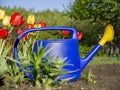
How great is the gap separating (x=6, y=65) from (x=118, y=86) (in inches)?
50.4

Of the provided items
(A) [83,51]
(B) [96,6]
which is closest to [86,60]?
(A) [83,51]

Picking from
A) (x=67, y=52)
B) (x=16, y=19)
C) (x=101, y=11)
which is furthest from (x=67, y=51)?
(x=101, y=11)

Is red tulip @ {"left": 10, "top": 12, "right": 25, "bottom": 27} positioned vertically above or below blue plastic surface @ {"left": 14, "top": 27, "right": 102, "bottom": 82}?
A: above

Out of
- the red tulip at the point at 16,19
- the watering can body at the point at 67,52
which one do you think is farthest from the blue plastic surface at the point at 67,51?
the red tulip at the point at 16,19

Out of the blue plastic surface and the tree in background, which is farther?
the tree in background

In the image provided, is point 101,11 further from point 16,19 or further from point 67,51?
point 16,19

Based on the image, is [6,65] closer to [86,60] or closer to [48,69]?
[48,69]

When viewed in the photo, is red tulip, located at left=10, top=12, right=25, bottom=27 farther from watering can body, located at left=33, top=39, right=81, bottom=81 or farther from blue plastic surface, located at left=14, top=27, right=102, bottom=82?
watering can body, located at left=33, top=39, right=81, bottom=81

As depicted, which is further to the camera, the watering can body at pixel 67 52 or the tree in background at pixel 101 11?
the tree in background at pixel 101 11

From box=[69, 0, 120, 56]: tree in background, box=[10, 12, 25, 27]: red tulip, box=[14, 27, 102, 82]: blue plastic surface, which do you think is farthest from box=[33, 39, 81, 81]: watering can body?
box=[69, 0, 120, 56]: tree in background

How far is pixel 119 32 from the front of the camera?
51.2 ft

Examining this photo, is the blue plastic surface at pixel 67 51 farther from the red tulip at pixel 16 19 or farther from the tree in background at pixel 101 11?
the tree in background at pixel 101 11

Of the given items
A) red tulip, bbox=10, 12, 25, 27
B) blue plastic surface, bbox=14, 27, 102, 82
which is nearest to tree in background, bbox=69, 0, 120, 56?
blue plastic surface, bbox=14, 27, 102, 82

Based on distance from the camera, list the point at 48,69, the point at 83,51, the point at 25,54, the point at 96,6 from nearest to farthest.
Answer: the point at 48,69, the point at 25,54, the point at 83,51, the point at 96,6
